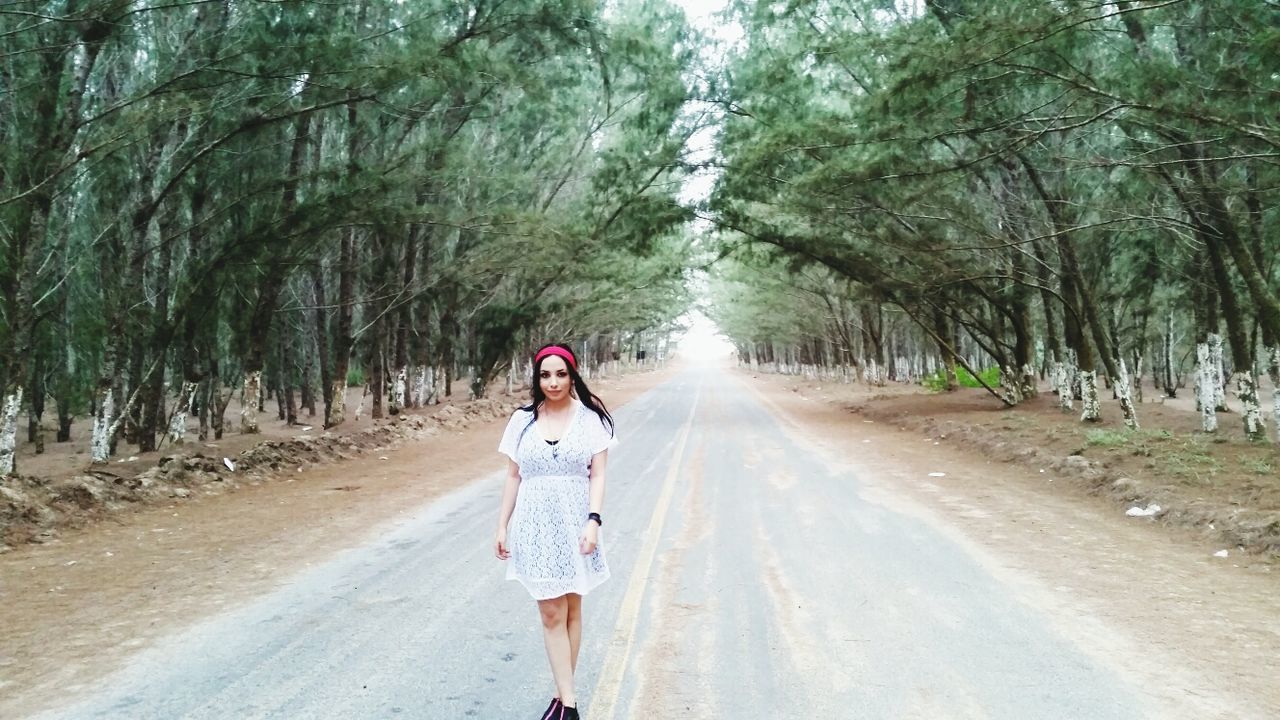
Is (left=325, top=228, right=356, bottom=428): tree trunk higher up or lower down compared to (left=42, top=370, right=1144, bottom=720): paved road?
higher up

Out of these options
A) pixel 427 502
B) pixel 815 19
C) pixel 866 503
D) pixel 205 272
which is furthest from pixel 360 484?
pixel 815 19

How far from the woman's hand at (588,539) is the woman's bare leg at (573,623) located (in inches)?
10.4

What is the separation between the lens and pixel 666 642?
4992 millimetres

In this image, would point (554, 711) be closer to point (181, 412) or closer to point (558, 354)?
point (558, 354)

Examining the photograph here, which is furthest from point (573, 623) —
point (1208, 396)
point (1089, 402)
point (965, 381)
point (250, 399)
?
point (965, 381)


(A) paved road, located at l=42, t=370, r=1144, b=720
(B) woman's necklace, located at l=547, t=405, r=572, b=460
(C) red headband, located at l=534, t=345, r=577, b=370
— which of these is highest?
(C) red headband, located at l=534, t=345, r=577, b=370

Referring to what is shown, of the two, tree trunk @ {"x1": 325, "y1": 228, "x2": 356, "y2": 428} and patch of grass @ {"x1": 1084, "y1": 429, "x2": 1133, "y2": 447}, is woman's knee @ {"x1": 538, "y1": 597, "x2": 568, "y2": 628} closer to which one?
patch of grass @ {"x1": 1084, "y1": 429, "x2": 1133, "y2": 447}

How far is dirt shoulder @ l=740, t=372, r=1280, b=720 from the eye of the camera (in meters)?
4.58

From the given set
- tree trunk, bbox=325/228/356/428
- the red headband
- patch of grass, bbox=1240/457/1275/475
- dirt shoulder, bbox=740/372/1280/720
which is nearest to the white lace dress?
the red headband

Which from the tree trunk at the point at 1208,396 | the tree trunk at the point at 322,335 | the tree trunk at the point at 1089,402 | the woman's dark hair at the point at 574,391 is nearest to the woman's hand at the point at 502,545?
the woman's dark hair at the point at 574,391

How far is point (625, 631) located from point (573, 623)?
1.27 meters

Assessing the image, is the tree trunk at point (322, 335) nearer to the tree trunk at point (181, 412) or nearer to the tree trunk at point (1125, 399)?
the tree trunk at point (181, 412)

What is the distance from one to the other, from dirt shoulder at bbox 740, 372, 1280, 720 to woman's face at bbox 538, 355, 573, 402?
3.39 m

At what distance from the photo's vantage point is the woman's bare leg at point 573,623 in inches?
157
